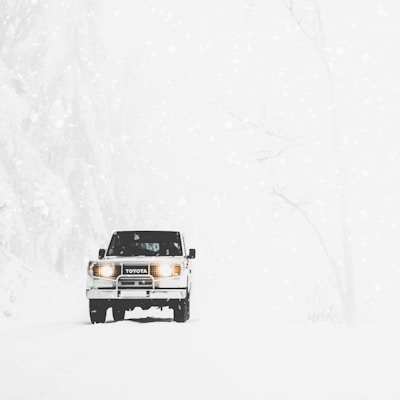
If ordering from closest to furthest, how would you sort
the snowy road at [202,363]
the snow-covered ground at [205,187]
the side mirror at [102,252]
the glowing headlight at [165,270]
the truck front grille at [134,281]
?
the snowy road at [202,363], the snow-covered ground at [205,187], the truck front grille at [134,281], the glowing headlight at [165,270], the side mirror at [102,252]

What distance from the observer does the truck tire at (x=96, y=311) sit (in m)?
12.5

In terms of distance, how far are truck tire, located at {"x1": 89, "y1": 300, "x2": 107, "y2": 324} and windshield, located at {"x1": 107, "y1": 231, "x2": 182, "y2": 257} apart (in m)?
1.49

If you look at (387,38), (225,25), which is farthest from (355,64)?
(225,25)

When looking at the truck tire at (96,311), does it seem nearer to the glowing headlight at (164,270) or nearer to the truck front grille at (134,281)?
the truck front grille at (134,281)

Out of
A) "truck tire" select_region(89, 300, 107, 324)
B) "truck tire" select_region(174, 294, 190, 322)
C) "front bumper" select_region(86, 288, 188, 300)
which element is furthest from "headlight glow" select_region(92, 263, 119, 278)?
"truck tire" select_region(174, 294, 190, 322)

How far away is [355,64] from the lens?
18922 mm

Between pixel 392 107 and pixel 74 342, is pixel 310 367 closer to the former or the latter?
pixel 74 342

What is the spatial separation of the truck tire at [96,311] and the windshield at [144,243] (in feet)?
4.90

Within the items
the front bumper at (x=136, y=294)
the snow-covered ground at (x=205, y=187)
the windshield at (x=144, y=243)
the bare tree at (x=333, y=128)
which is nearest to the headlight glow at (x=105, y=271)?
the front bumper at (x=136, y=294)

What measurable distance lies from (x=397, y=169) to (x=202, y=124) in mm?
11575

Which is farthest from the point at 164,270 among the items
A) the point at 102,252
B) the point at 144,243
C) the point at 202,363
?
the point at 202,363

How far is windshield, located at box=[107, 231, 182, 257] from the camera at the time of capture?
13930 millimetres

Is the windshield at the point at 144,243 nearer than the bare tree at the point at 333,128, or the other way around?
the windshield at the point at 144,243

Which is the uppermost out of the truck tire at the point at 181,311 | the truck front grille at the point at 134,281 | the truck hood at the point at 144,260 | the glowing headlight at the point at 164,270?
the truck hood at the point at 144,260
